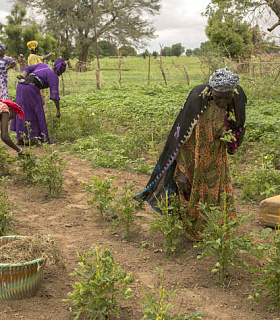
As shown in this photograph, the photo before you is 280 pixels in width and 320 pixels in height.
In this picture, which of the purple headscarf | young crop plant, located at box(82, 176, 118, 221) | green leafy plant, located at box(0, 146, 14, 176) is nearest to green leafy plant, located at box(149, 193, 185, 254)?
young crop plant, located at box(82, 176, 118, 221)

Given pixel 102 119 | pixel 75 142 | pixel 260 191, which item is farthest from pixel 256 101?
pixel 260 191

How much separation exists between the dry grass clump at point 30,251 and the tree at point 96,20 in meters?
31.5

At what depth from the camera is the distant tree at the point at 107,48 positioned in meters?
35.9

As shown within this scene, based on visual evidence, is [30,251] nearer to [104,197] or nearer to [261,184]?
[104,197]

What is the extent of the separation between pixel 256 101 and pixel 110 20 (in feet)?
90.5

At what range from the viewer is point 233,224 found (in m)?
2.92

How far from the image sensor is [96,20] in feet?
108

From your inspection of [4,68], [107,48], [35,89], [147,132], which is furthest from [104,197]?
[107,48]

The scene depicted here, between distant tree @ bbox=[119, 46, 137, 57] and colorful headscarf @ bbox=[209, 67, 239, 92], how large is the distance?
33558mm

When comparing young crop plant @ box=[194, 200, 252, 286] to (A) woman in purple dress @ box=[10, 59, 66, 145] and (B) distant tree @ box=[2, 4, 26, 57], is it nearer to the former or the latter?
(A) woman in purple dress @ box=[10, 59, 66, 145]

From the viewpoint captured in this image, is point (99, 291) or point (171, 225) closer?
point (99, 291)

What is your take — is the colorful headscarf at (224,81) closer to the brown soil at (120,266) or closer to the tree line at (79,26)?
the brown soil at (120,266)

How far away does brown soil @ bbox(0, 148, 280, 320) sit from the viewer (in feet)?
8.64

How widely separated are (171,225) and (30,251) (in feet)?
3.77
